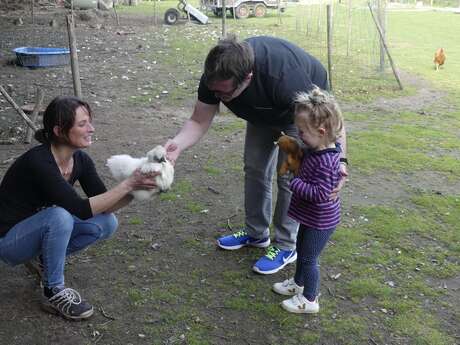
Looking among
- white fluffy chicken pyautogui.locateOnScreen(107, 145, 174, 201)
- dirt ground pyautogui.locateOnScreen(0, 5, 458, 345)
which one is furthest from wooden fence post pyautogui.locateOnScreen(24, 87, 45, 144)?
white fluffy chicken pyautogui.locateOnScreen(107, 145, 174, 201)

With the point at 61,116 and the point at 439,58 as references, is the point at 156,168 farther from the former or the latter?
the point at 439,58

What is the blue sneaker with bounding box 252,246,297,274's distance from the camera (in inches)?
136

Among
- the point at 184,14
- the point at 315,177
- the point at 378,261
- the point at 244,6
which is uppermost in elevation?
the point at 244,6

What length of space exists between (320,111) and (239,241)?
4.76 ft

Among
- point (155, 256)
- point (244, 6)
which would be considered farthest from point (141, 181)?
point (244, 6)

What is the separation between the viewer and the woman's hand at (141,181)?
2.67 metres

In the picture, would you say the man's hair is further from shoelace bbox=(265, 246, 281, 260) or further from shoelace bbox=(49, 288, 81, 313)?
shoelace bbox=(49, 288, 81, 313)

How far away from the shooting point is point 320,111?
2674 millimetres

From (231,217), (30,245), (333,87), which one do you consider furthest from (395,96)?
(30,245)

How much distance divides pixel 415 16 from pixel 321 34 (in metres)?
10.6

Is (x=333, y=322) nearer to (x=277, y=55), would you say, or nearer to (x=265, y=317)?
(x=265, y=317)

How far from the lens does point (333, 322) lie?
302 centimetres

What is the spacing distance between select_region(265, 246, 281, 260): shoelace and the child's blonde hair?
3.47 ft

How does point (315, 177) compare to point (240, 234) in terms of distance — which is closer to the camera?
point (315, 177)
